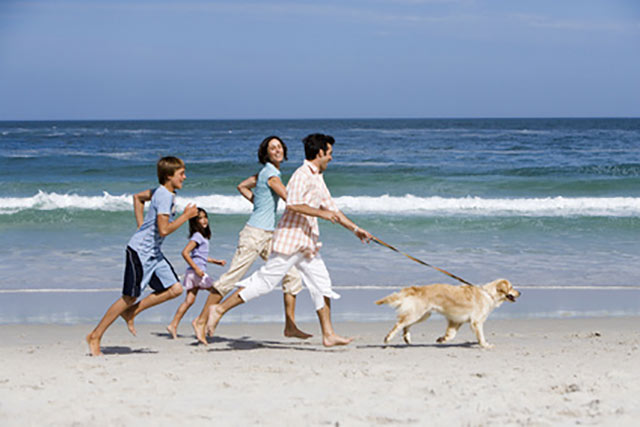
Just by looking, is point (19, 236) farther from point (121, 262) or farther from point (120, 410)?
point (120, 410)

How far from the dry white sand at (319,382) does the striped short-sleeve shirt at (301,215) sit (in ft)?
2.73

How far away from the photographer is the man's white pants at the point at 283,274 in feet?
18.1

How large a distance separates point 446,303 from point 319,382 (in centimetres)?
166

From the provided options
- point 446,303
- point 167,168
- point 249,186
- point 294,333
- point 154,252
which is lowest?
point 294,333

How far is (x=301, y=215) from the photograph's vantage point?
5488 mm

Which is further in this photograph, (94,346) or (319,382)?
(94,346)

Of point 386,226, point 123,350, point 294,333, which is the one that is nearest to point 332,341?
point 294,333

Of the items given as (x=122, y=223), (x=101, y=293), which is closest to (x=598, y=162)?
(x=122, y=223)

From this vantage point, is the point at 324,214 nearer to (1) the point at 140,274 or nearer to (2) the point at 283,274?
(2) the point at 283,274

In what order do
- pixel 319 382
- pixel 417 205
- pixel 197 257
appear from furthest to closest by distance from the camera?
pixel 417 205, pixel 197 257, pixel 319 382

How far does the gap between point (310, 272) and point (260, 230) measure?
0.59 m

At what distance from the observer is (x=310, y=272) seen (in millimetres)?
5621

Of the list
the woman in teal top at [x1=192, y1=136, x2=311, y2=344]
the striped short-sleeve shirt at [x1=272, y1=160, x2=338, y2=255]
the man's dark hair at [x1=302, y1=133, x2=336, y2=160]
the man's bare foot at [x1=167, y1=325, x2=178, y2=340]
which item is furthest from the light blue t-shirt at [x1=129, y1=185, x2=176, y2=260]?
the man's bare foot at [x1=167, y1=325, x2=178, y2=340]

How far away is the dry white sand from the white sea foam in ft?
36.2
